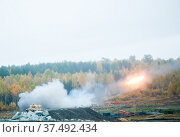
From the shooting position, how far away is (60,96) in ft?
104

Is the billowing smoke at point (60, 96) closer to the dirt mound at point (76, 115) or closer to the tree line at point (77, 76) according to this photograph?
the tree line at point (77, 76)

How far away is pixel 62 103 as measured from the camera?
31.7 m

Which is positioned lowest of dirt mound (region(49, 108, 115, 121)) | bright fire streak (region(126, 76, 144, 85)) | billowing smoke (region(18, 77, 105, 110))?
dirt mound (region(49, 108, 115, 121))

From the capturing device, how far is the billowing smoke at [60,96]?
30.0 m

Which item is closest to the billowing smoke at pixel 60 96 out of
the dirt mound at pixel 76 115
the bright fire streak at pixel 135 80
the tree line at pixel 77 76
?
the tree line at pixel 77 76

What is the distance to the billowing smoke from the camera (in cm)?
3002

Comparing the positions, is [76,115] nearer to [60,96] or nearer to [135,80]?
[60,96]

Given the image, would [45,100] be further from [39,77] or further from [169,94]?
[169,94]

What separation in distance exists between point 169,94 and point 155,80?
201 cm

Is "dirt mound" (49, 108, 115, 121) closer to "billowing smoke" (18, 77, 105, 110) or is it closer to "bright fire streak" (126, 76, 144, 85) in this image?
"billowing smoke" (18, 77, 105, 110)

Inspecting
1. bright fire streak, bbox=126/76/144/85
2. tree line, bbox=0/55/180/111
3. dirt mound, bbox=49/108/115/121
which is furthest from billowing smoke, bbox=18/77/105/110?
dirt mound, bbox=49/108/115/121

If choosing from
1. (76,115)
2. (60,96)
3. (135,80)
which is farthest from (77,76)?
(76,115)

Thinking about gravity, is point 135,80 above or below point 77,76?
below

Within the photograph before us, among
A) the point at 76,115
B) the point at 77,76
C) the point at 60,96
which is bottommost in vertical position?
the point at 76,115
